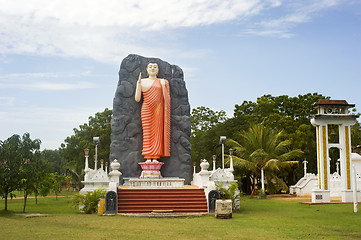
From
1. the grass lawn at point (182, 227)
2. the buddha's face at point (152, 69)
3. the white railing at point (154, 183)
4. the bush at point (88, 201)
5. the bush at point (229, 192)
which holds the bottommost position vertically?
the grass lawn at point (182, 227)

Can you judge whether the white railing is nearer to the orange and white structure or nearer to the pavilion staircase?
the pavilion staircase

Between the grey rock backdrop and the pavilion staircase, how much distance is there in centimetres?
590

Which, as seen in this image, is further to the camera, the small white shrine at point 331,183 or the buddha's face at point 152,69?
the small white shrine at point 331,183

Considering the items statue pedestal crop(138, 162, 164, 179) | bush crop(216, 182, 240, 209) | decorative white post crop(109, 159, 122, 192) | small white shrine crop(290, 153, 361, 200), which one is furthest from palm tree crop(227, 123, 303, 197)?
decorative white post crop(109, 159, 122, 192)

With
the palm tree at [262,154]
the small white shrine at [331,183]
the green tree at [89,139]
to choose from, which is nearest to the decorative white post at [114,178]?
the palm tree at [262,154]

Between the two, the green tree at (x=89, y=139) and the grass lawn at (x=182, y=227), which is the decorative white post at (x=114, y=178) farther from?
the green tree at (x=89, y=139)

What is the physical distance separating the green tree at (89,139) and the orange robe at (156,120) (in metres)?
12.9

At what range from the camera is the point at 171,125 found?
22781 mm

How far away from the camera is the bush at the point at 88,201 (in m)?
14.9

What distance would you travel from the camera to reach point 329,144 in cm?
1997

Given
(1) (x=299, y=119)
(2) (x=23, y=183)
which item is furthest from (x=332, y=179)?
(2) (x=23, y=183)

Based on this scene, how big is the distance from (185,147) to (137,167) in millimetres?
2811

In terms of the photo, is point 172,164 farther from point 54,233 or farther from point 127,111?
point 54,233

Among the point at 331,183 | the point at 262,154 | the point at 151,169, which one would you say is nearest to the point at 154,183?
the point at 151,169
